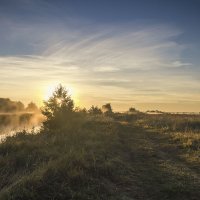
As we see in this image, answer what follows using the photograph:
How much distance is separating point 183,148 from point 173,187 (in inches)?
408

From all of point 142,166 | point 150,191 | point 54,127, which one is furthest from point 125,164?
point 54,127

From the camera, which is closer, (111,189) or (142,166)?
(111,189)

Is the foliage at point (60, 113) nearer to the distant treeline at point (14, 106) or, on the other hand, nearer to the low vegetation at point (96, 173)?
the low vegetation at point (96, 173)

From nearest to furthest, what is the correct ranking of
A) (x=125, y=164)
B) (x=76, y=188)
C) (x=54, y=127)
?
(x=76, y=188) < (x=125, y=164) < (x=54, y=127)

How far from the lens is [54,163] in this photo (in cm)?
1334

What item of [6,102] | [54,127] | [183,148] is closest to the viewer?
[183,148]

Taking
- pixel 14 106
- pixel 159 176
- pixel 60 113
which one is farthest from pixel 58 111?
pixel 14 106

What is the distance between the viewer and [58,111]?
113 feet

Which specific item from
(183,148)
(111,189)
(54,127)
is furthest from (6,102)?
(111,189)

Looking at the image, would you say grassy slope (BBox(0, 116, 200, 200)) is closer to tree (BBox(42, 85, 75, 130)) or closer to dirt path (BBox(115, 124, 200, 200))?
dirt path (BBox(115, 124, 200, 200))

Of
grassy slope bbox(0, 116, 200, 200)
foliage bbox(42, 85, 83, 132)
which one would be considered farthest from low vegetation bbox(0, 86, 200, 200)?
foliage bbox(42, 85, 83, 132)

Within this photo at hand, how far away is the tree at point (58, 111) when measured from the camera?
32.5m

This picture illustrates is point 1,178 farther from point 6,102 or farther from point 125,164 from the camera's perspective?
point 6,102

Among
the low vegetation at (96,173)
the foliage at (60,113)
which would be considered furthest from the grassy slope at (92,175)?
the foliage at (60,113)
